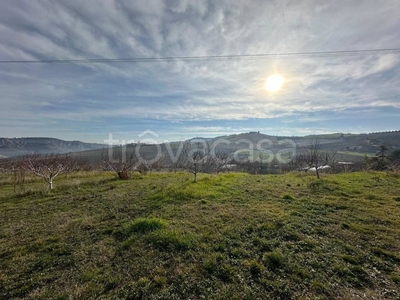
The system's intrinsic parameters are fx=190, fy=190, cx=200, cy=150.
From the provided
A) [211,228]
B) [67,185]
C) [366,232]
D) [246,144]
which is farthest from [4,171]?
[246,144]

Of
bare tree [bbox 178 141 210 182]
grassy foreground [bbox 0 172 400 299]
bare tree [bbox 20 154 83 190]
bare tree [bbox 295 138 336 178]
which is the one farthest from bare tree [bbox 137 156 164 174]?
bare tree [bbox 295 138 336 178]

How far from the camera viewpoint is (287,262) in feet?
13.2

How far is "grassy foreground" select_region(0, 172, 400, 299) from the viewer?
336 centimetres

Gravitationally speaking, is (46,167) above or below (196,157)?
below

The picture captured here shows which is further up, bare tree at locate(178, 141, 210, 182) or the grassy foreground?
bare tree at locate(178, 141, 210, 182)

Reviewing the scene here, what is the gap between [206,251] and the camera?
4.55 meters

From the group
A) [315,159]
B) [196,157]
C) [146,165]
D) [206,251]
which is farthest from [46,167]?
[315,159]

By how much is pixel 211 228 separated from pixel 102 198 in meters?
7.28

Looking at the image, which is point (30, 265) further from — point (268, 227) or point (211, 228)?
point (268, 227)

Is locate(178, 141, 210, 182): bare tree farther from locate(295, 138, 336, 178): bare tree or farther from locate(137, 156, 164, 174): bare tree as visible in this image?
locate(295, 138, 336, 178): bare tree

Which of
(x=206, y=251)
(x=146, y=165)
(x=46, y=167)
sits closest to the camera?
(x=206, y=251)

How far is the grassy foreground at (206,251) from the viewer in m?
3.36

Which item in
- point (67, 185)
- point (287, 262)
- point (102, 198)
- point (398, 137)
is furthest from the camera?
point (398, 137)

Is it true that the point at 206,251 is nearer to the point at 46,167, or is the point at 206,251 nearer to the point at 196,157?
the point at 196,157
